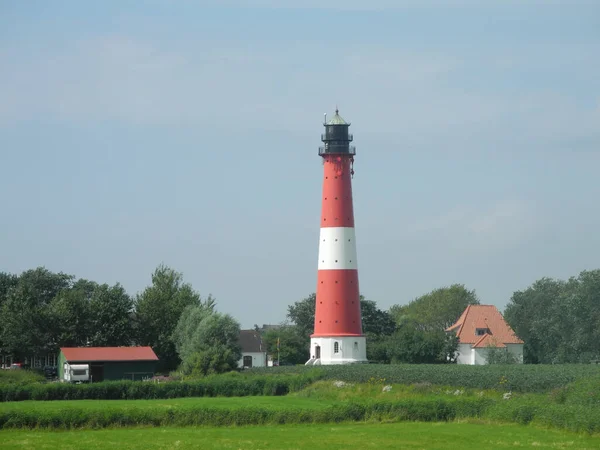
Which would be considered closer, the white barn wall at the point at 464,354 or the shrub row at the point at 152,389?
the shrub row at the point at 152,389

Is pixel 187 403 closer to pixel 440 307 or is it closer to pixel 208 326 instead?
pixel 208 326

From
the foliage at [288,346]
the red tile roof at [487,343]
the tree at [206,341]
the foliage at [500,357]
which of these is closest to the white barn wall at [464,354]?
the red tile roof at [487,343]

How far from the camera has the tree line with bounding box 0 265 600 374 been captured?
249ft

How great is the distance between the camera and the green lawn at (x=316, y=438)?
1375 inches

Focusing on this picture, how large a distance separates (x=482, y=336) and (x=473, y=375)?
33000 mm

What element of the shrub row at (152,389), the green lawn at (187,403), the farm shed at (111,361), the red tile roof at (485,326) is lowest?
the green lawn at (187,403)

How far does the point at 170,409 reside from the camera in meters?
44.1

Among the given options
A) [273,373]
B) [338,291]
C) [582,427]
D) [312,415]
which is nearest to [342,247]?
[338,291]

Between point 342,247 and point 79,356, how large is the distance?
1853 centimetres

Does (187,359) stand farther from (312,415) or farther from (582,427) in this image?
(582,427)

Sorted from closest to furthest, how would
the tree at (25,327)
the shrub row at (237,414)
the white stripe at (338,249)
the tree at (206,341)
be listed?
the shrub row at (237,414) → the tree at (206,341) → the white stripe at (338,249) → the tree at (25,327)

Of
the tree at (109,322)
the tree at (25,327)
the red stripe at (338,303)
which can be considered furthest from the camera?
the tree at (109,322)

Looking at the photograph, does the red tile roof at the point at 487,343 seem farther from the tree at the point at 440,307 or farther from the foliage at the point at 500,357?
the tree at the point at 440,307

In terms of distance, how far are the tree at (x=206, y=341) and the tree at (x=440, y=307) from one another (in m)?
58.9
